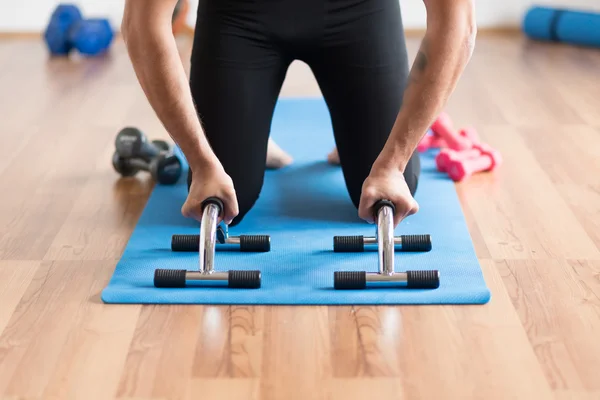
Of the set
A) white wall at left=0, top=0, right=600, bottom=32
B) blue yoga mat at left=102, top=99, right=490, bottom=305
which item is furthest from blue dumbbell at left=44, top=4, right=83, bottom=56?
blue yoga mat at left=102, top=99, right=490, bottom=305

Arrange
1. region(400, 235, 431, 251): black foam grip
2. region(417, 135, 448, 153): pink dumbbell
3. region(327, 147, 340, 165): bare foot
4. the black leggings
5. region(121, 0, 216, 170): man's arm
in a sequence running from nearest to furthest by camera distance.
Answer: region(121, 0, 216, 170): man's arm
region(400, 235, 431, 251): black foam grip
the black leggings
region(327, 147, 340, 165): bare foot
region(417, 135, 448, 153): pink dumbbell

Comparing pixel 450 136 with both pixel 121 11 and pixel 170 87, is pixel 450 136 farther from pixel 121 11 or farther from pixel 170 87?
pixel 121 11

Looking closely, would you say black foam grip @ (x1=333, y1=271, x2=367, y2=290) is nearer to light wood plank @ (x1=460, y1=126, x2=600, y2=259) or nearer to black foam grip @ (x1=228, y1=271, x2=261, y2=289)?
Result: black foam grip @ (x1=228, y1=271, x2=261, y2=289)

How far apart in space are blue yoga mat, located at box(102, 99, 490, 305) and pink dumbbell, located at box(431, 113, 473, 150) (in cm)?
8

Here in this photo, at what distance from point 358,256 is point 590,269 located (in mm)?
504

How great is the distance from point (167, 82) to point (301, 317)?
1.76 feet

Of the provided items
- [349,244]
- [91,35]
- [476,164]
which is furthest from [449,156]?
[91,35]

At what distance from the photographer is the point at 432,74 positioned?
5.42 ft

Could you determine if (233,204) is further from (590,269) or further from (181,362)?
(590,269)

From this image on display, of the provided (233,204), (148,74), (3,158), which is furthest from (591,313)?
(3,158)

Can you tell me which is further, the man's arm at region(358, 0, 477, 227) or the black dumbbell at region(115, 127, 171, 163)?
the black dumbbell at region(115, 127, 171, 163)

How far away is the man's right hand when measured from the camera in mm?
1691

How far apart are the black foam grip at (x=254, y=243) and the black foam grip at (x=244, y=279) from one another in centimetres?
17

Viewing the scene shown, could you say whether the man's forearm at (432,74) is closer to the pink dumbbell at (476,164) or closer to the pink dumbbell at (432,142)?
the pink dumbbell at (476,164)
